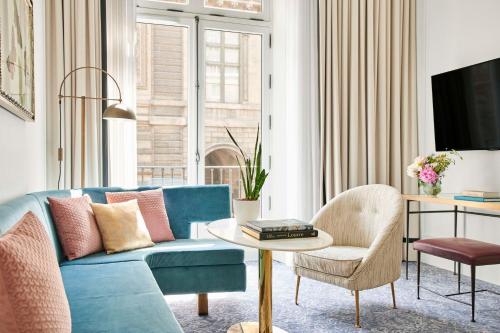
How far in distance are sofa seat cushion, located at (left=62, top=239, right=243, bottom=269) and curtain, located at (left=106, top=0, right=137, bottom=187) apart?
1124 millimetres

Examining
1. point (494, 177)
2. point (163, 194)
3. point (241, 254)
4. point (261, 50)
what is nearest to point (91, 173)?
point (163, 194)

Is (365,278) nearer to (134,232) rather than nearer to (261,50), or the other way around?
(134,232)

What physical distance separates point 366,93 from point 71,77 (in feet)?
8.85

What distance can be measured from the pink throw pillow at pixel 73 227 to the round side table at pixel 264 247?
83 cm

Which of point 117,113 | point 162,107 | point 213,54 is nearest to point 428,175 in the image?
point 213,54

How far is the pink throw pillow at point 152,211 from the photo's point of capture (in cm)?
286

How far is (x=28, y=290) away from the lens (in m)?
0.98

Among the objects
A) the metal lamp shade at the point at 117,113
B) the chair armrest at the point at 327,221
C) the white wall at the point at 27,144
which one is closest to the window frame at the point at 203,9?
the white wall at the point at 27,144

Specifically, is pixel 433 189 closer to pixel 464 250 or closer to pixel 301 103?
pixel 464 250

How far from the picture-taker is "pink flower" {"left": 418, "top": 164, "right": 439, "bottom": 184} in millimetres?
3289

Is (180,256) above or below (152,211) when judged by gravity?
below

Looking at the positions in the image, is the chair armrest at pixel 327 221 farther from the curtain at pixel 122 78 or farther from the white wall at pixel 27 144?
the white wall at pixel 27 144

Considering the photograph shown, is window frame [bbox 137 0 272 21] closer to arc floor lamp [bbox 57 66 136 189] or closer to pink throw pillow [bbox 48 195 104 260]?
arc floor lamp [bbox 57 66 136 189]

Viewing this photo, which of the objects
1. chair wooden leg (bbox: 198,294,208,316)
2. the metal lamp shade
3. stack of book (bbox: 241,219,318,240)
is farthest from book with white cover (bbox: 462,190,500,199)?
the metal lamp shade
